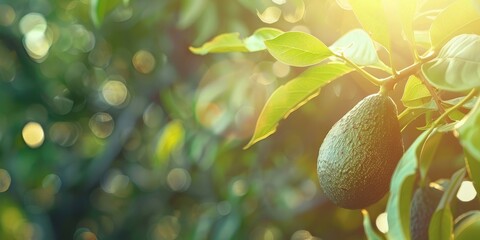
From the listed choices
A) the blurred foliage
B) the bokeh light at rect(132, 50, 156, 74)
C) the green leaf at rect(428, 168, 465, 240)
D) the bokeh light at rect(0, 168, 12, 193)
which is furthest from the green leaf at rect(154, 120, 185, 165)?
the bokeh light at rect(0, 168, 12, 193)

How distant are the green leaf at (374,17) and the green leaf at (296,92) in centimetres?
3

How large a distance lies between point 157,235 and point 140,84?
2.22 feet

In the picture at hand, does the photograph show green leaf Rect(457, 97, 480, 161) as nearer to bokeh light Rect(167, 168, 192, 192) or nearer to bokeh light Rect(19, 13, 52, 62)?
bokeh light Rect(167, 168, 192, 192)

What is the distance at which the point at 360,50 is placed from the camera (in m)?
0.59

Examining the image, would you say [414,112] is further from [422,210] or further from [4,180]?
[4,180]

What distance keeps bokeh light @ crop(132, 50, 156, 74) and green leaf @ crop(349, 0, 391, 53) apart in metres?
1.88

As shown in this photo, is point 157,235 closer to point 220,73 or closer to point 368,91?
point 220,73

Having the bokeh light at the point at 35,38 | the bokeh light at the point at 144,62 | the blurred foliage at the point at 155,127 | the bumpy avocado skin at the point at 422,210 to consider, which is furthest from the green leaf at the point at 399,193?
the bokeh light at the point at 35,38

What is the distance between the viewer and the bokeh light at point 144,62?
2.47 m

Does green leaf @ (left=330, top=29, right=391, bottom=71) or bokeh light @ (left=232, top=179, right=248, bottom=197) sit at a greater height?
green leaf @ (left=330, top=29, right=391, bottom=71)

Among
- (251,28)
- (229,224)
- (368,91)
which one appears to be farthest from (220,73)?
(368,91)

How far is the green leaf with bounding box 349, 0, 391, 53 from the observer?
591mm

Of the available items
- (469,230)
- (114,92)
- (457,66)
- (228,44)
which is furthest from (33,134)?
(457,66)

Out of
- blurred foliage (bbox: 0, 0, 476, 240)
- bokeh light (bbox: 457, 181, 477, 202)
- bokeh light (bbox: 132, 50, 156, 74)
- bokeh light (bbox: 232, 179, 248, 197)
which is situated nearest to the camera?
bokeh light (bbox: 457, 181, 477, 202)
